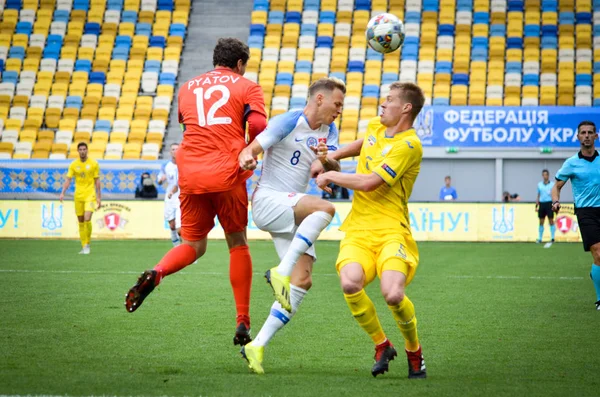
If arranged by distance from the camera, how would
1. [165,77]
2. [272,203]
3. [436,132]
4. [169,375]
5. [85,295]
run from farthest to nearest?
[165,77], [436,132], [85,295], [272,203], [169,375]

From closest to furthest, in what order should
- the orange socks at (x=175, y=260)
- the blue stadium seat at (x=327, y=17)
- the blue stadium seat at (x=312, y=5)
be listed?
the orange socks at (x=175, y=260), the blue stadium seat at (x=327, y=17), the blue stadium seat at (x=312, y=5)

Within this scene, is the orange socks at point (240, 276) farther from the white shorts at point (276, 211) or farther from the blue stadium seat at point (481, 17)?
the blue stadium seat at point (481, 17)

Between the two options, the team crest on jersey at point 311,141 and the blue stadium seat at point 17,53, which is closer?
the team crest on jersey at point 311,141

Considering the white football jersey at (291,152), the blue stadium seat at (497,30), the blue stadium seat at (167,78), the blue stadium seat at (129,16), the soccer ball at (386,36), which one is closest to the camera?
the white football jersey at (291,152)

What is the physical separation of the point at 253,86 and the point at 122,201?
649 inches

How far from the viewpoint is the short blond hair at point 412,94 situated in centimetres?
569

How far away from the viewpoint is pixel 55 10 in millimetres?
32219

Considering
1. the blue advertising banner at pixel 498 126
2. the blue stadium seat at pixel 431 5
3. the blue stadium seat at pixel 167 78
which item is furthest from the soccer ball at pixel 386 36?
the blue stadium seat at pixel 431 5

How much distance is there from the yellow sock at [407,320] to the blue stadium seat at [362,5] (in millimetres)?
27043

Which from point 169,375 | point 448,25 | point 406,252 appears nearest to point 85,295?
point 169,375

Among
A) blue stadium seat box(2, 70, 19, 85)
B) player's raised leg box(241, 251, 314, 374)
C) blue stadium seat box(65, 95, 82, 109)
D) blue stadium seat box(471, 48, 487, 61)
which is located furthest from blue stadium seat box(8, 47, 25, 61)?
Answer: player's raised leg box(241, 251, 314, 374)

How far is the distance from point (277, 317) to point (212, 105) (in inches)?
63.5

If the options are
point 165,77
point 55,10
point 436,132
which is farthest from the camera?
point 55,10

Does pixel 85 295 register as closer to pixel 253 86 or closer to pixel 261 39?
pixel 253 86
